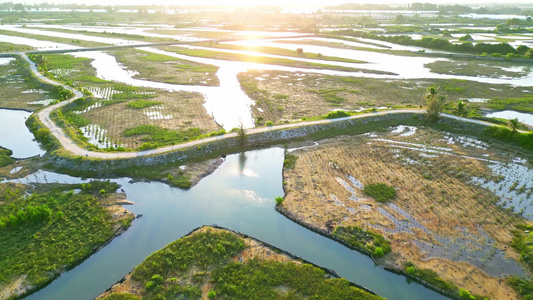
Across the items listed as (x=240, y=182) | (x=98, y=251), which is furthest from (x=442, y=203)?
(x=98, y=251)

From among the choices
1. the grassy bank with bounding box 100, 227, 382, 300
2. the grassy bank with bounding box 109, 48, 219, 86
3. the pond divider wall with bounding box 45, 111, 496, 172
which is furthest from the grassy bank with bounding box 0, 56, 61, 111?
the grassy bank with bounding box 100, 227, 382, 300

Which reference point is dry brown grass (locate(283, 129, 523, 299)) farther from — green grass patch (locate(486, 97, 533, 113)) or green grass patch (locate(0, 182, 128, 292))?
green grass patch (locate(486, 97, 533, 113))

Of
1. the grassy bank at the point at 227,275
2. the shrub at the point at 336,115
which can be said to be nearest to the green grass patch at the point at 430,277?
the grassy bank at the point at 227,275

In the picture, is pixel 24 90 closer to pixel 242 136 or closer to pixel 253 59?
pixel 242 136

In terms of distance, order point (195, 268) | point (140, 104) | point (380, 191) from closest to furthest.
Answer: point (195, 268) → point (380, 191) → point (140, 104)

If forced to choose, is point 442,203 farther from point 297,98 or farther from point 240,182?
point 297,98

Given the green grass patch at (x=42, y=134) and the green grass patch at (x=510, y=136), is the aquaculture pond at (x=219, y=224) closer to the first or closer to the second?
the green grass patch at (x=42, y=134)

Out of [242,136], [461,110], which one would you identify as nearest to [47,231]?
[242,136]
